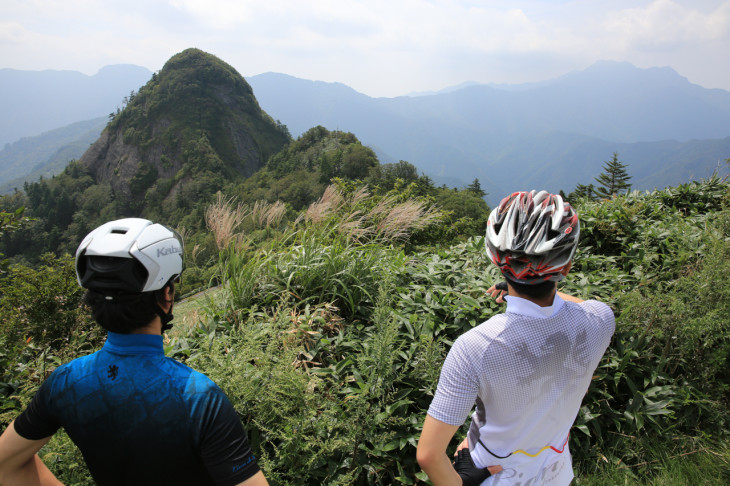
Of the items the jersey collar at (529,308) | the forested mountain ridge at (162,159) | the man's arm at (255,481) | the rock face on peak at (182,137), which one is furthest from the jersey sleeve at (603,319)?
the rock face on peak at (182,137)

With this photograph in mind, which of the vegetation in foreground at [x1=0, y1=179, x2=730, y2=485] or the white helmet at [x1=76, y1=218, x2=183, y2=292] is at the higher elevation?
the white helmet at [x1=76, y1=218, x2=183, y2=292]

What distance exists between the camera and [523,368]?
144 centimetres

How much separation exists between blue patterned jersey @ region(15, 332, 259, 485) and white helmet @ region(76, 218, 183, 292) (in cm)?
20

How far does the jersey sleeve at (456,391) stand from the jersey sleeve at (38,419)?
4.68 feet

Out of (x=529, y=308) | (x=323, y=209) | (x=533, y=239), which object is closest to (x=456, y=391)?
(x=529, y=308)

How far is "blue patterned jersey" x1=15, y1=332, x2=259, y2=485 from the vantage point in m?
1.23

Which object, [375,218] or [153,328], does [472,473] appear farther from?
[375,218]

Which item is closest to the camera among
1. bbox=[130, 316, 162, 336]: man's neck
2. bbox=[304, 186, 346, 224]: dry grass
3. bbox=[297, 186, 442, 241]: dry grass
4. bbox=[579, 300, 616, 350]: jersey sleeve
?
bbox=[130, 316, 162, 336]: man's neck

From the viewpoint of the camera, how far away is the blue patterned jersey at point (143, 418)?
48.4 inches

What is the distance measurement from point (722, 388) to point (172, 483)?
13.9ft

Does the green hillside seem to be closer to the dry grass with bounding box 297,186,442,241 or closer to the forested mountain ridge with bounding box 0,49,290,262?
the dry grass with bounding box 297,186,442,241

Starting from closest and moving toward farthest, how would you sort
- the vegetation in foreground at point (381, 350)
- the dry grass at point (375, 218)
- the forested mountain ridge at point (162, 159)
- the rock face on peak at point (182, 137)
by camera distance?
the vegetation in foreground at point (381, 350), the dry grass at point (375, 218), the forested mountain ridge at point (162, 159), the rock face on peak at point (182, 137)

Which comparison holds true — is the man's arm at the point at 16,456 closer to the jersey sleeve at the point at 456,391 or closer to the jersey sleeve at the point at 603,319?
the jersey sleeve at the point at 456,391

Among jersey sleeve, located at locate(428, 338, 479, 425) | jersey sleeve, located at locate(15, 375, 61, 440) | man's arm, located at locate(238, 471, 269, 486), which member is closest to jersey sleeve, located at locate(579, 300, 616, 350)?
jersey sleeve, located at locate(428, 338, 479, 425)
